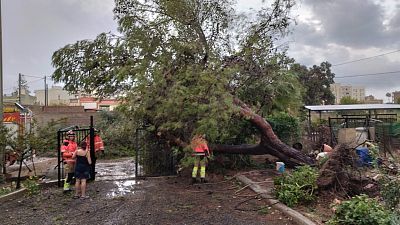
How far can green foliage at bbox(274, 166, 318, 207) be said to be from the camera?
7.76 metres

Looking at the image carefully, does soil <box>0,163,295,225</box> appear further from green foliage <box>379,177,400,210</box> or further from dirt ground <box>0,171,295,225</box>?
green foliage <box>379,177,400,210</box>

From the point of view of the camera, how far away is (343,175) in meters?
8.27

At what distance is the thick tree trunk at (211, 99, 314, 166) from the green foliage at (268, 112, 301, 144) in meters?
2.09

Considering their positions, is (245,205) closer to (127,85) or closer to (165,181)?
(165,181)

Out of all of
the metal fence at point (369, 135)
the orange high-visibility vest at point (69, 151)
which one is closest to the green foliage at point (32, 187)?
the orange high-visibility vest at point (69, 151)

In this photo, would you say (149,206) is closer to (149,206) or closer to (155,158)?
(149,206)

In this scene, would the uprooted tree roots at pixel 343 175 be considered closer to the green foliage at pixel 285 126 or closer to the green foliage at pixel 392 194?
the green foliage at pixel 392 194

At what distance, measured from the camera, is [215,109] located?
965 cm

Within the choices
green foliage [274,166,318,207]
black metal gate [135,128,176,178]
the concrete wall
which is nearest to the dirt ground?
green foliage [274,166,318,207]

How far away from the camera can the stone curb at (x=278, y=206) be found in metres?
6.55

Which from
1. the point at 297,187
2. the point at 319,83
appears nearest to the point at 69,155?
the point at 297,187

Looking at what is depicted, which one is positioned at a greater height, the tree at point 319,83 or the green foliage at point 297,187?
the tree at point 319,83

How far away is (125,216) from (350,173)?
4.89 meters

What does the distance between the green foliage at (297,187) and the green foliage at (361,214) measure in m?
1.68
